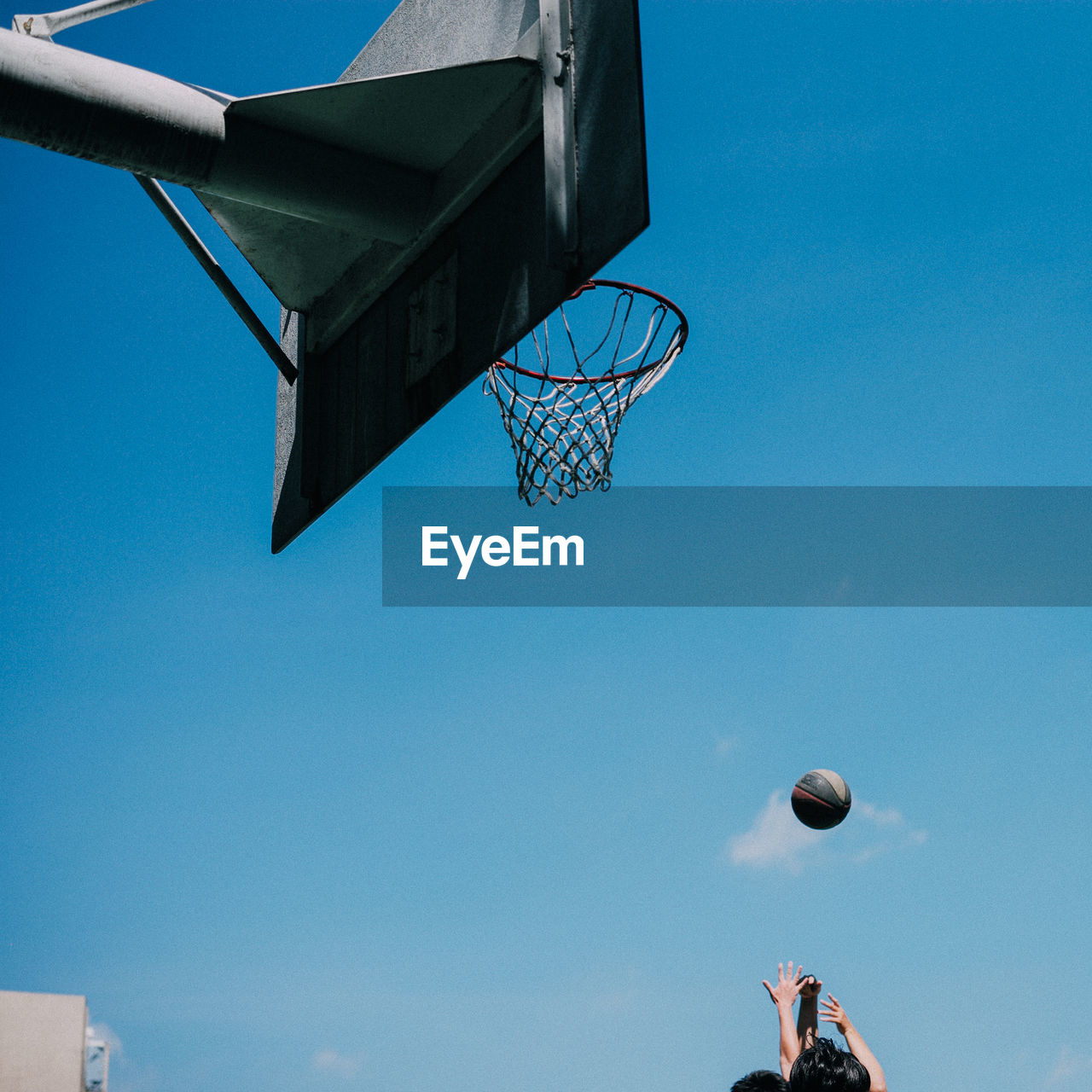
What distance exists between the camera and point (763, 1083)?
390 centimetres

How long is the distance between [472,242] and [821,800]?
4.92 meters

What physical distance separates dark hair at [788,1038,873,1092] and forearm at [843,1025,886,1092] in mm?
229

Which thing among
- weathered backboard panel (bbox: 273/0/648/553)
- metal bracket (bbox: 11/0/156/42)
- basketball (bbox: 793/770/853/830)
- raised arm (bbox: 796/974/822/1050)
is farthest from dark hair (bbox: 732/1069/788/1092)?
basketball (bbox: 793/770/853/830)

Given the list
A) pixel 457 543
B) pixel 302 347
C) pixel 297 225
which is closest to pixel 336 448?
pixel 302 347

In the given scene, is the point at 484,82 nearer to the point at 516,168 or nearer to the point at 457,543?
the point at 516,168

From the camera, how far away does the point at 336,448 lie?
5.72 meters

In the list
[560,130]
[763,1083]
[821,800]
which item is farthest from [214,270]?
[821,800]

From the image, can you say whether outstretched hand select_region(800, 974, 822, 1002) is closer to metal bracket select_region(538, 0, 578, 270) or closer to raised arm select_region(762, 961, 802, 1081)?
raised arm select_region(762, 961, 802, 1081)

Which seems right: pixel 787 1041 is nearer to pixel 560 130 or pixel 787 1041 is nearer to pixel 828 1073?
pixel 828 1073

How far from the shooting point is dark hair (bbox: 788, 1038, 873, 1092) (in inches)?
147

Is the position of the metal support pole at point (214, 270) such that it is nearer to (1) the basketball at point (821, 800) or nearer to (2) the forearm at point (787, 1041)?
(2) the forearm at point (787, 1041)

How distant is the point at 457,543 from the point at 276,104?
9.21 meters

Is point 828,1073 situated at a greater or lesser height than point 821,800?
lesser

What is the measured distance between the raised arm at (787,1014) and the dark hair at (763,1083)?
0.69 meters
